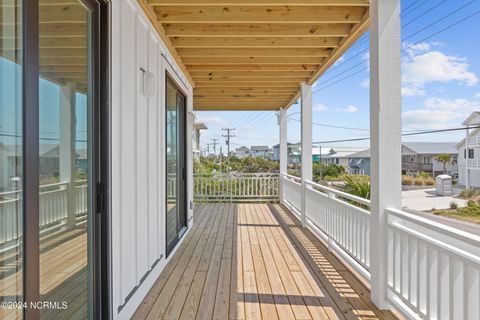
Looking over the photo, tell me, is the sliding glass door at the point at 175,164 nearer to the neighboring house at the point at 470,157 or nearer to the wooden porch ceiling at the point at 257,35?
the wooden porch ceiling at the point at 257,35

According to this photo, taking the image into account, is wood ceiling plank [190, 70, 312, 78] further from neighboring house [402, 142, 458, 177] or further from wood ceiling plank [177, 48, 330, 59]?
neighboring house [402, 142, 458, 177]

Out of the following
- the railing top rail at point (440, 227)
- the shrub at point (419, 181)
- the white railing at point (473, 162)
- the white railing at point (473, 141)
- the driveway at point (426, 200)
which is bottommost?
the railing top rail at point (440, 227)

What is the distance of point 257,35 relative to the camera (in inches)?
127

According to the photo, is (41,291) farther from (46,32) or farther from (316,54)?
(316,54)

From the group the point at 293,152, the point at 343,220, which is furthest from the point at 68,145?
the point at 293,152

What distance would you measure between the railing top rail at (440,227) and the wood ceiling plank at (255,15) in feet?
6.35

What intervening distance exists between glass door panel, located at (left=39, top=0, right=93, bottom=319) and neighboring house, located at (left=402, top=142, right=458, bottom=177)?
275 centimetres

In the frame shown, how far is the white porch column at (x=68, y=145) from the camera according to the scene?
4.79ft

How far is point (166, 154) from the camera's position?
11.2ft

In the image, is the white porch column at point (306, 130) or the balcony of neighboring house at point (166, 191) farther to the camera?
the white porch column at point (306, 130)

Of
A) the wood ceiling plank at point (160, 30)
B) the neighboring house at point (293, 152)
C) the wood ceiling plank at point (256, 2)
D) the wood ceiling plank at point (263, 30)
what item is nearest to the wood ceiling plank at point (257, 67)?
the wood ceiling plank at point (160, 30)

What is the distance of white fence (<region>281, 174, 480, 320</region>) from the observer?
4.86 ft

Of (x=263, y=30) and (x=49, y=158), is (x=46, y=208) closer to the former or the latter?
(x=49, y=158)

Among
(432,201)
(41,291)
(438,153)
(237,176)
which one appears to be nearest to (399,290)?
(432,201)
